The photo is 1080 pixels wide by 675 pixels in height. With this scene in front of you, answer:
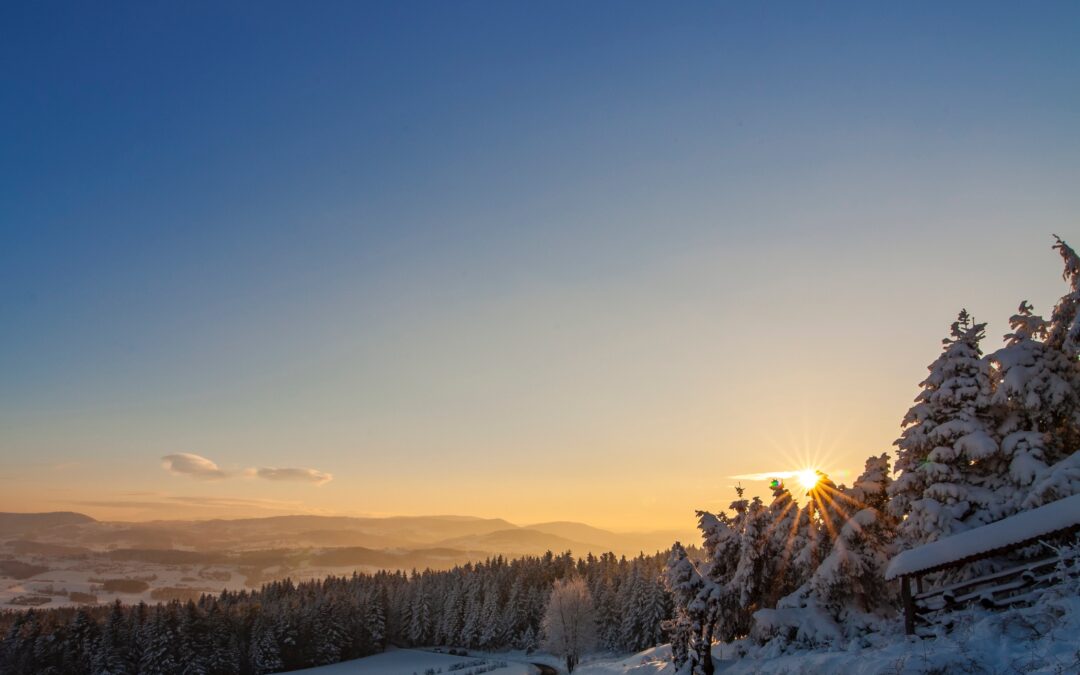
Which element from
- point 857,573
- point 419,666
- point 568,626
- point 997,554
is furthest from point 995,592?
point 419,666

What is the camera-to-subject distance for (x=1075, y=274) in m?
21.4

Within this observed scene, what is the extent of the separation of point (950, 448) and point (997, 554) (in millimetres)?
6928

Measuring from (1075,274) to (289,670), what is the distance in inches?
3978

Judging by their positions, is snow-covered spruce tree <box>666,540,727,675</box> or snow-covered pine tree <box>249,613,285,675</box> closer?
snow-covered spruce tree <box>666,540,727,675</box>

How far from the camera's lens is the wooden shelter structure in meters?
14.7

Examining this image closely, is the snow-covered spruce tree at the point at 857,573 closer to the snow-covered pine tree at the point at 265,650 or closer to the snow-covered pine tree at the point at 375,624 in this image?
the snow-covered pine tree at the point at 265,650

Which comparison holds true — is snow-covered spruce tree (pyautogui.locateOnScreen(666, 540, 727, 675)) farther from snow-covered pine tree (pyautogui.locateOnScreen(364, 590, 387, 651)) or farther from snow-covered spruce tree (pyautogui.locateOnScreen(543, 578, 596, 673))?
snow-covered pine tree (pyautogui.locateOnScreen(364, 590, 387, 651))

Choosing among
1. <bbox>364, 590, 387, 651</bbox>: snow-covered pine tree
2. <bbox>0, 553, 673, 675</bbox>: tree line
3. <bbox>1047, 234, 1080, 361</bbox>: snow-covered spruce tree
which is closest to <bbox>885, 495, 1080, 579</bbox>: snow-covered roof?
<bbox>1047, 234, 1080, 361</bbox>: snow-covered spruce tree

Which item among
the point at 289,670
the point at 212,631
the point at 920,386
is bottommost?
the point at 289,670

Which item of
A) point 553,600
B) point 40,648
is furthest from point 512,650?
point 40,648

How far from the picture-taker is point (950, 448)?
72.5 feet

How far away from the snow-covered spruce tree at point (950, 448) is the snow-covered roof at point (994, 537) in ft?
15.9

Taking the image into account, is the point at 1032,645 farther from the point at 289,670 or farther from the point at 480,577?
the point at 480,577

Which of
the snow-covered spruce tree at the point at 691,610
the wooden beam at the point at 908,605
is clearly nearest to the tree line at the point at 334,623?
the snow-covered spruce tree at the point at 691,610
